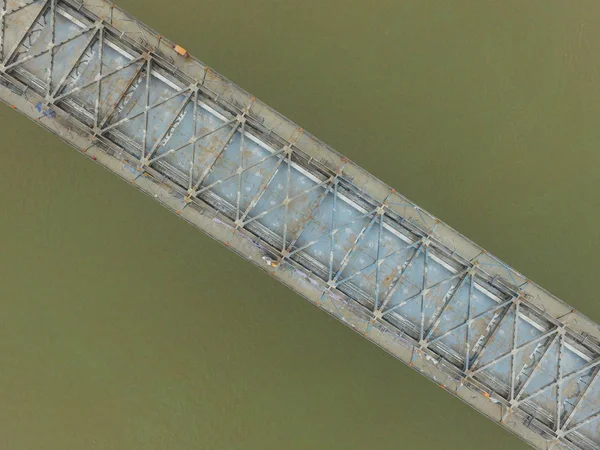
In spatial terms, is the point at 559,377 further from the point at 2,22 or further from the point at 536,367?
the point at 2,22

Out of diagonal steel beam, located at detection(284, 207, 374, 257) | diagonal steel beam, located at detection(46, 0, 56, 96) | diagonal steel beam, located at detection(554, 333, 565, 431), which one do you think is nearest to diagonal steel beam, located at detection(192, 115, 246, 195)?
diagonal steel beam, located at detection(284, 207, 374, 257)

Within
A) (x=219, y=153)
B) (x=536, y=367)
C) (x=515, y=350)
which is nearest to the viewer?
(x=515, y=350)

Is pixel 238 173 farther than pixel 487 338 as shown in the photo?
No

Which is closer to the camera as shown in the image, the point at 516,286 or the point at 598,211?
the point at 516,286

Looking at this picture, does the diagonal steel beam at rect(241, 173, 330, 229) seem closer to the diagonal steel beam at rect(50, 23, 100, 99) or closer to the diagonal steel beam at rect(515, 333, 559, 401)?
the diagonal steel beam at rect(50, 23, 100, 99)

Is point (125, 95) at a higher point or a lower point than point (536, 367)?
higher

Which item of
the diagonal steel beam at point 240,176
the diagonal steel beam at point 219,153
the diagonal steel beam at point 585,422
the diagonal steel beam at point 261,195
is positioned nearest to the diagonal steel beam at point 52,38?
the diagonal steel beam at point 219,153

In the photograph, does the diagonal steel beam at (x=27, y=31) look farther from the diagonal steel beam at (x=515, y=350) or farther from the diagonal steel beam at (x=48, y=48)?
the diagonal steel beam at (x=515, y=350)

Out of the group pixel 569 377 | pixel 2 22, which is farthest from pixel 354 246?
pixel 2 22

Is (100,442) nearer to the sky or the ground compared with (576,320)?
nearer to the ground

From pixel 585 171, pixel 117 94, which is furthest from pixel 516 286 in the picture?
pixel 117 94

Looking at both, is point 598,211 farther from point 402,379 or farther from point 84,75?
point 84,75
